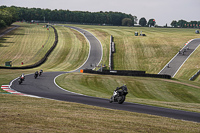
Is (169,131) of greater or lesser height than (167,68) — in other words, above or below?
above

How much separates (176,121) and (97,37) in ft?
305

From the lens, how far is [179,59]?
69.8 m

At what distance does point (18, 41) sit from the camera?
319ft

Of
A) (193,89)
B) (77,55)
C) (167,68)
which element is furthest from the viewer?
(77,55)

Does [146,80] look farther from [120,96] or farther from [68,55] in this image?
[68,55]

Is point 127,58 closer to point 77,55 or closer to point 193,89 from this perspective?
point 77,55

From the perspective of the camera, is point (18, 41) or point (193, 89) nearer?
point (193, 89)

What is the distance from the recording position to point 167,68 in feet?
208

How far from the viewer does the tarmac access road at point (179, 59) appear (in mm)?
61281

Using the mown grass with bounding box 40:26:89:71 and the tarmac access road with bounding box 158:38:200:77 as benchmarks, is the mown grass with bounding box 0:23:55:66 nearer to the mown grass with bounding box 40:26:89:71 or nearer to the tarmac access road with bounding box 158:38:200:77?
the mown grass with bounding box 40:26:89:71

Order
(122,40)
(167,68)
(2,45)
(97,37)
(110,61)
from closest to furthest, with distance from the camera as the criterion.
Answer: (167,68), (110,61), (2,45), (122,40), (97,37)

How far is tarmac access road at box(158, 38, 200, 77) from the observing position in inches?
2413

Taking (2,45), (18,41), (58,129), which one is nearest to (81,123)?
(58,129)

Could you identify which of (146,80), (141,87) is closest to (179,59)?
(146,80)
